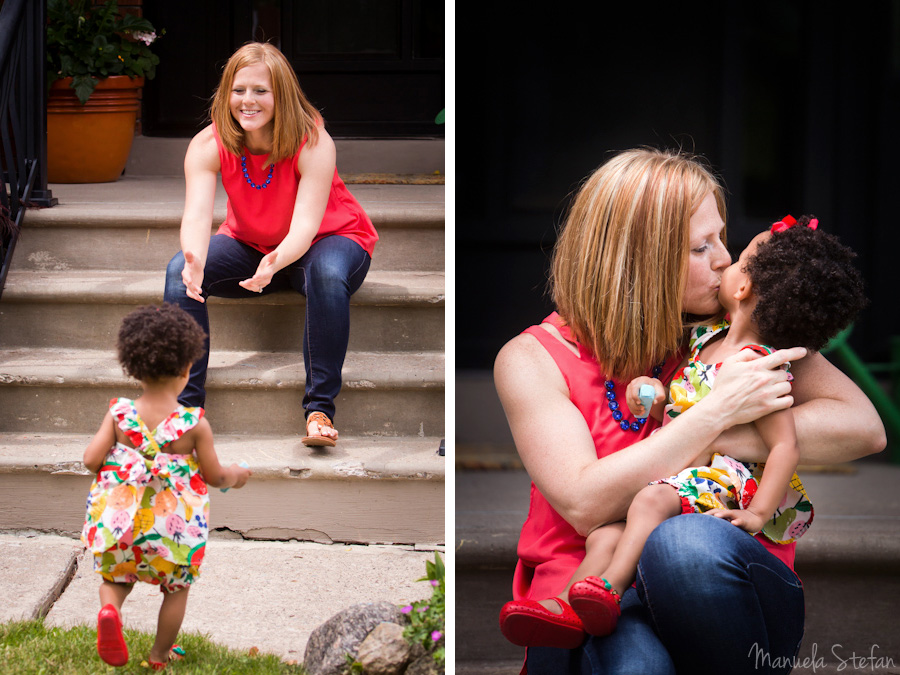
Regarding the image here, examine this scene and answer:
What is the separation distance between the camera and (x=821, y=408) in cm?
134

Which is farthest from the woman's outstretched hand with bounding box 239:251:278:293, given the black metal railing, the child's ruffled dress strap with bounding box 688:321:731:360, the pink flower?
the pink flower

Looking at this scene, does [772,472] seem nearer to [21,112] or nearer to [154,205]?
[154,205]

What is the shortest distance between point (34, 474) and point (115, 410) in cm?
108

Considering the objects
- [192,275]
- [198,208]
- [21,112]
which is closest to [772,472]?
[192,275]

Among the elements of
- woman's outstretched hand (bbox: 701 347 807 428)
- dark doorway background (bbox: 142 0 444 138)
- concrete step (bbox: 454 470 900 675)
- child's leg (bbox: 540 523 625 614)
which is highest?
dark doorway background (bbox: 142 0 444 138)

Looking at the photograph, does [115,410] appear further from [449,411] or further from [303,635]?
[303,635]

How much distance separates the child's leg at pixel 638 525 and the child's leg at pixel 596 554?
13 millimetres

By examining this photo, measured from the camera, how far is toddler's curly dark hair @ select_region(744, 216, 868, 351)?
120 centimetres

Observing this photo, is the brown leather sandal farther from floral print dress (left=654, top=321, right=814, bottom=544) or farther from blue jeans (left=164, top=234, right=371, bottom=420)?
floral print dress (left=654, top=321, right=814, bottom=544)

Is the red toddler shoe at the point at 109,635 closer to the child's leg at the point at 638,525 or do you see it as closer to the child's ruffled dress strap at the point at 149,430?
the child's ruffled dress strap at the point at 149,430

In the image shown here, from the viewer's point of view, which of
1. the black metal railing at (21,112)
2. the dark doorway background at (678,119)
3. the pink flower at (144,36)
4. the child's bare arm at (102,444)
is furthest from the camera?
the pink flower at (144,36)

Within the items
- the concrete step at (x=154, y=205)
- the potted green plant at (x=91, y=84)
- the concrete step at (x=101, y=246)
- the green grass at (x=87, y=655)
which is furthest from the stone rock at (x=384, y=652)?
the potted green plant at (x=91, y=84)

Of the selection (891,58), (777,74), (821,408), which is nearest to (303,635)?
(821,408)

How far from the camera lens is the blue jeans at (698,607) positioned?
1.29 m
